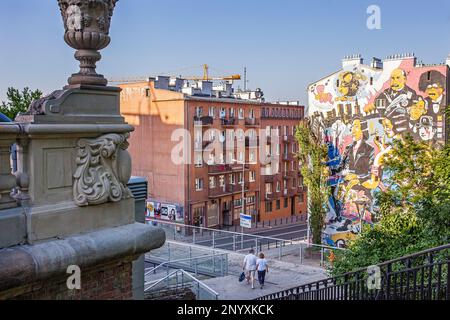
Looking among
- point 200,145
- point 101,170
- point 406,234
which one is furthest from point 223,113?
point 101,170

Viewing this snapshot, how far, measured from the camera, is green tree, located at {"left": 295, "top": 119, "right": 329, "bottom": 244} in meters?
29.8

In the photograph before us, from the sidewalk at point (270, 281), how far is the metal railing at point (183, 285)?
1008 millimetres

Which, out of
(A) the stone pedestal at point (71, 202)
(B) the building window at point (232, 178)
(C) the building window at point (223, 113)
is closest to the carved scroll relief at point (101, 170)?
(A) the stone pedestal at point (71, 202)

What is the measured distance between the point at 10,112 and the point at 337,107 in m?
19.1

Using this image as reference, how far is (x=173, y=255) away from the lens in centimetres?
2133

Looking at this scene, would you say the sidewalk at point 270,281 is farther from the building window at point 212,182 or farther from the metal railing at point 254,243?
the building window at point 212,182

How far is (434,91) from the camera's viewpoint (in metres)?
29.0

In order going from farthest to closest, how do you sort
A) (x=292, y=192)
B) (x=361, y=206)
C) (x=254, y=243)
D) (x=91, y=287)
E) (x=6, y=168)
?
(x=292, y=192)
(x=254, y=243)
(x=361, y=206)
(x=91, y=287)
(x=6, y=168)

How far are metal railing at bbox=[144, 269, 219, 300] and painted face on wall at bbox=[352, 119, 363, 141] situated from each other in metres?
20.0

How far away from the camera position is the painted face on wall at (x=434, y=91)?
94.6ft

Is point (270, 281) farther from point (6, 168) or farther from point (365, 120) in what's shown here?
point (365, 120)

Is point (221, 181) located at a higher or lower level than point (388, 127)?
lower

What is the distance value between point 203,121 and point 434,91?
2104cm

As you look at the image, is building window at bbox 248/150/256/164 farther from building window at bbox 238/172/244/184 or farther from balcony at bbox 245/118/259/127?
balcony at bbox 245/118/259/127
